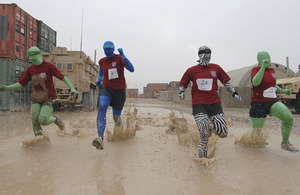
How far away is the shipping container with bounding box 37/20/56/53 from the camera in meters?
11.5

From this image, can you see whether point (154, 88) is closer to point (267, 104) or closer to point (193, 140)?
point (193, 140)

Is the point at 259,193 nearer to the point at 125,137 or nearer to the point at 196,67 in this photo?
the point at 196,67

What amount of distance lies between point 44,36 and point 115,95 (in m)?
10.2

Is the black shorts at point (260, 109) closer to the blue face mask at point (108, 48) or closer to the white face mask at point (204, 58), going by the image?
the white face mask at point (204, 58)

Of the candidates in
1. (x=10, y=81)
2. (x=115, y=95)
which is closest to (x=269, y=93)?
(x=115, y=95)

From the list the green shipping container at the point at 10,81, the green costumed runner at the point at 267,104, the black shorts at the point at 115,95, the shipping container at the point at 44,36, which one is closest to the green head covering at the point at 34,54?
the black shorts at the point at 115,95

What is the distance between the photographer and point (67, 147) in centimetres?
355

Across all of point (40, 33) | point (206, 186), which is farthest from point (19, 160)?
point (40, 33)

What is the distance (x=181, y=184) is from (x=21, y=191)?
145cm

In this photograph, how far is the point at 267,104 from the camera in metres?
3.37

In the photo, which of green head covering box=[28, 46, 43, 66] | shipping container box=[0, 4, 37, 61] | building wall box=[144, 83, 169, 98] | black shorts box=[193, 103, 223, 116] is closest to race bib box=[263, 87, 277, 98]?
black shorts box=[193, 103, 223, 116]

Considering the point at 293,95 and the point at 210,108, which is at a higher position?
the point at 293,95

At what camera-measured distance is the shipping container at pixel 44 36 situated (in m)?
11.5

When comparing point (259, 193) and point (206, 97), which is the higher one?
point (206, 97)
